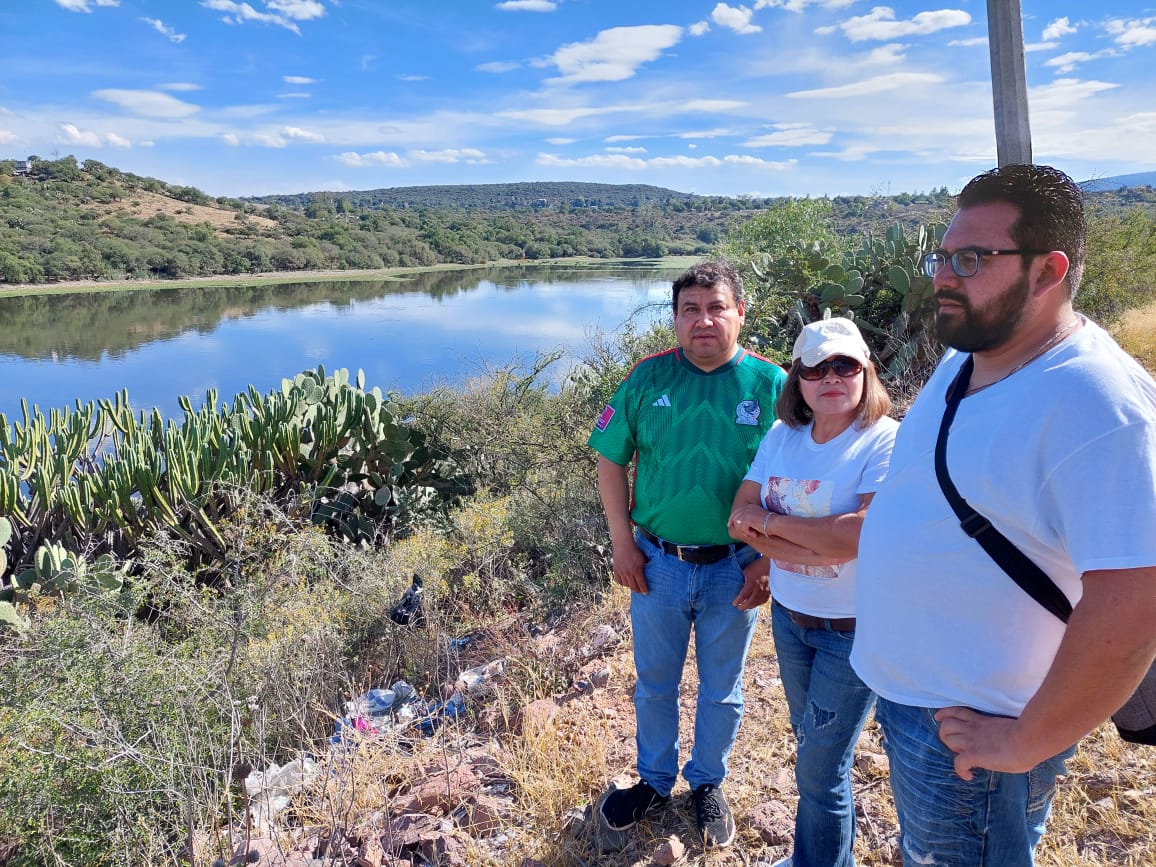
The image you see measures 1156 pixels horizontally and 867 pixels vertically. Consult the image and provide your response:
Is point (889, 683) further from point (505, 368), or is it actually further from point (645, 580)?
point (505, 368)

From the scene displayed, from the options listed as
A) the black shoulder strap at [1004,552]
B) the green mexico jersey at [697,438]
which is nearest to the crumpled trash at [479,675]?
the green mexico jersey at [697,438]

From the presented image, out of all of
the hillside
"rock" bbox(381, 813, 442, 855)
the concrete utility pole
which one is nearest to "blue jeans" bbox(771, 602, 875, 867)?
"rock" bbox(381, 813, 442, 855)

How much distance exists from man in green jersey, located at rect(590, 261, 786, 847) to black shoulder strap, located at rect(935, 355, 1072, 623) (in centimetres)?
107

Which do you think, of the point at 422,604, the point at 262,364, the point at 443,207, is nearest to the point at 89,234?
the point at 262,364

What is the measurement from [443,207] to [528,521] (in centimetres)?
13420

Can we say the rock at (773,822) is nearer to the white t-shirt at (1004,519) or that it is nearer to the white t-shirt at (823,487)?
the white t-shirt at (823,487)

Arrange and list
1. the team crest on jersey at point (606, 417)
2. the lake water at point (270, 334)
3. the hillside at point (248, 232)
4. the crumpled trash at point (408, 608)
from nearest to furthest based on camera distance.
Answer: the team crest on jersey at point (606, 417)
the crumpled trash at point (408, 608)
the lake water at point (270, 334)
the hillside at point (248, 232)

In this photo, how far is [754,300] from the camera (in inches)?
327

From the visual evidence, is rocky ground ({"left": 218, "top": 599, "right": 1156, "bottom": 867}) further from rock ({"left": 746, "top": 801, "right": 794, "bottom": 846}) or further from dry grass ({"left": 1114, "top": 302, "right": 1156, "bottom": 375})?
dry grass ({"left": 1114, "top": 302, "right": 1156, "bottom": 375})

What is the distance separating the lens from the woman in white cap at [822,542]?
1900 millimetres

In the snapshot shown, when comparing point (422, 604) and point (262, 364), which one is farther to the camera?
point (262, 364)

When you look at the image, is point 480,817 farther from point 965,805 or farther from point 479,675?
point 965,805

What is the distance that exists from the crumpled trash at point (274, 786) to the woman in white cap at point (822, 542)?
192 cm

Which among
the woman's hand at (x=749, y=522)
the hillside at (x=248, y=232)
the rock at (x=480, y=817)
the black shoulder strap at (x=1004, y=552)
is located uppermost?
the hillside at (x=248, y=232)
